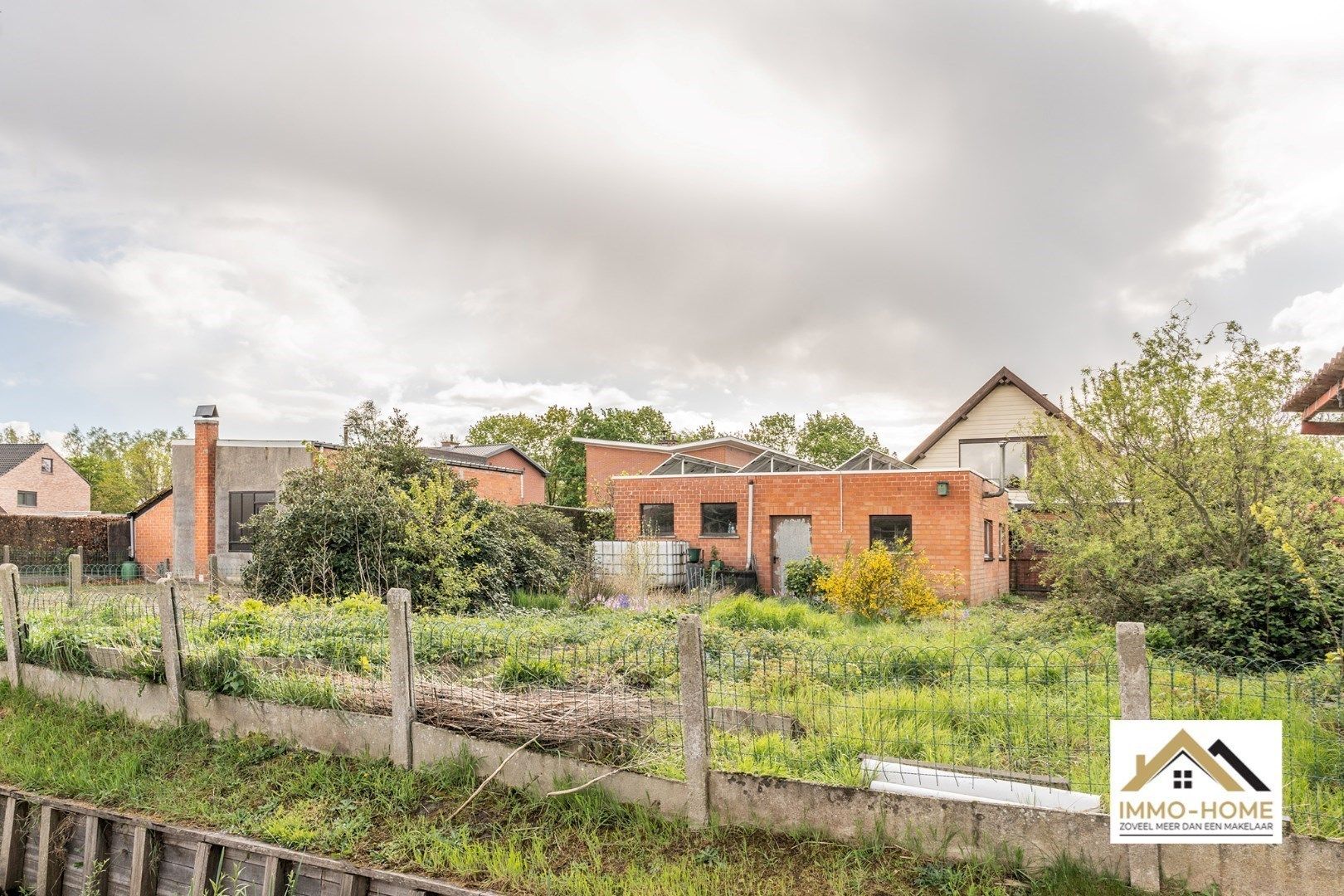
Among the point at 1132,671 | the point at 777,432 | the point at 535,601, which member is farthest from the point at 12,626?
the point at 777,432

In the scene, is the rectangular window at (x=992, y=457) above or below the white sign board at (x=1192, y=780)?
above

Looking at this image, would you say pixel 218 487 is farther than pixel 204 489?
Yes

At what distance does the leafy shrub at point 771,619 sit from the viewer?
1102cm

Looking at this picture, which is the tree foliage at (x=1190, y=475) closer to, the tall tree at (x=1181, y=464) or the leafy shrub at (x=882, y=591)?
the tall tree at (x=1181, y=464)

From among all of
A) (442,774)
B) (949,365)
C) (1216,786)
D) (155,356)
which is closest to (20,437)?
(155,356)

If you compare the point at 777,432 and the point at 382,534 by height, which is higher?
the point at 777,432

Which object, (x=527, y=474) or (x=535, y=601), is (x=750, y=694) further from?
(x=527, y=474)

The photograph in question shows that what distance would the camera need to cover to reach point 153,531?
24031 mm

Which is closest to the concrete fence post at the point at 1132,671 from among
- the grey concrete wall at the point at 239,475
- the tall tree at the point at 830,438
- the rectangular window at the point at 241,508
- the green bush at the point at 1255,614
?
the green bush at the point at 1255,614

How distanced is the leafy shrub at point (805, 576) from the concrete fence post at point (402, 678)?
11304 mm

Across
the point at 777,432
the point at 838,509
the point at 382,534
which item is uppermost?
the point at 777,432

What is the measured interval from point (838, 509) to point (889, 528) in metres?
1.15

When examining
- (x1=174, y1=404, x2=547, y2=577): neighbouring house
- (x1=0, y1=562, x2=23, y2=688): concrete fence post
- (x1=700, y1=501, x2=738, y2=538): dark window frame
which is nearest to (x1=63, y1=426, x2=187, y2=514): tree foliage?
(x1=174, y1=404, x2=547, y2=577): neighbouring house

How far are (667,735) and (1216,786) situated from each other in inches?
119
